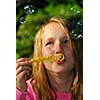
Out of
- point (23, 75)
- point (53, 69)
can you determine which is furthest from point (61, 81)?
point (23, 75)

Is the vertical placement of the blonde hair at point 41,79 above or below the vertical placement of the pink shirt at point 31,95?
above

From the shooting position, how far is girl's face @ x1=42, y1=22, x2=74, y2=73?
91 cm

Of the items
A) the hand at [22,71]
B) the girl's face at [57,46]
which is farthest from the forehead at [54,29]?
the hand at [22,71]

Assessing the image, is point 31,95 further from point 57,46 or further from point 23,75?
point 57,46

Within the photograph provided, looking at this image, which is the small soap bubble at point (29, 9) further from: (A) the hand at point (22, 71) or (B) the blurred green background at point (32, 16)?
(A) the hand at point (22, 71)

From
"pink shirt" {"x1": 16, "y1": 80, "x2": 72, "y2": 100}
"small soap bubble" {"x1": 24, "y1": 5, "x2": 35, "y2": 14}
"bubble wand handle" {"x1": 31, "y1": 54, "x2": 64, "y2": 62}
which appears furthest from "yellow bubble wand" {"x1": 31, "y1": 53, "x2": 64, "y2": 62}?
"small soap bubble" {"x1": 24, "y1": 5, "x2": 35, "y2": 14}

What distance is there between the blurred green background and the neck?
0.44 feet

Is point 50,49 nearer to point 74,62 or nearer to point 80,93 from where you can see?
point 74,62

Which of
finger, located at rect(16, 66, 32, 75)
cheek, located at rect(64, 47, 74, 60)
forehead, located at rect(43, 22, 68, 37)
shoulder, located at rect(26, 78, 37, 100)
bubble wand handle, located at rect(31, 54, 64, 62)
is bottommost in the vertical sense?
shoulder, located at rect(26, 78, 37, 100)

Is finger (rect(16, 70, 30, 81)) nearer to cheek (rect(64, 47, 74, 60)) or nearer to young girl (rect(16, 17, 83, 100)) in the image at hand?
young girl (rect(16, 17, 83, 100))

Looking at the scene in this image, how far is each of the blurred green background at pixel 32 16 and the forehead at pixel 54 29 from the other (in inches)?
1.3

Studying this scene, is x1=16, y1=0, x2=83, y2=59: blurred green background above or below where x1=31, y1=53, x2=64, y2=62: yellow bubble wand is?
above

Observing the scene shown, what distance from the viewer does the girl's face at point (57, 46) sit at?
912 mm
